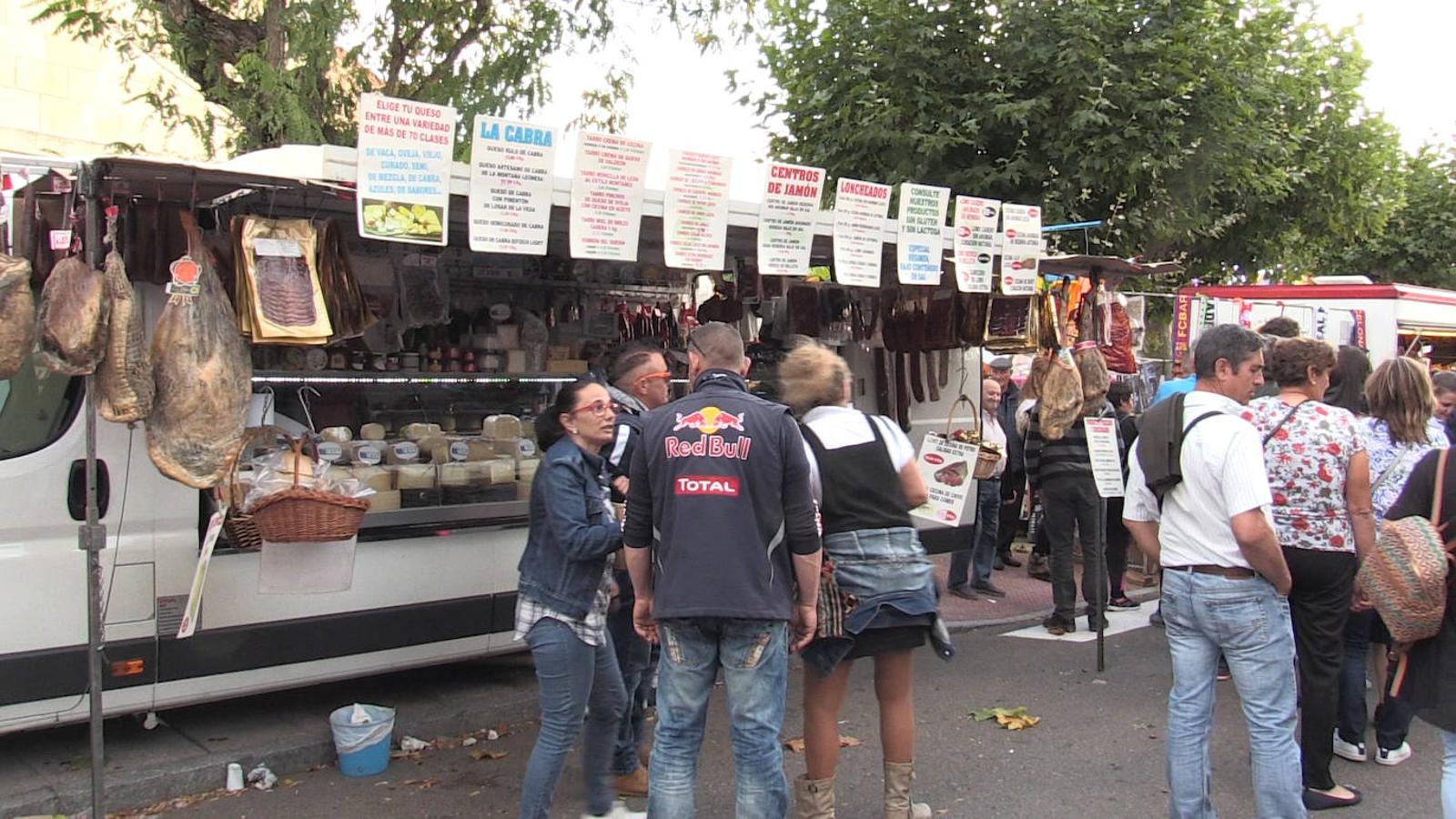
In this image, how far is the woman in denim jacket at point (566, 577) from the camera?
351 centimetres

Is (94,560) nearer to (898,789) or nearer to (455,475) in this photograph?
(455,475)

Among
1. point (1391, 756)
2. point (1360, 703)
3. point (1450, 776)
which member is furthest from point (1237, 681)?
point (1391, 756)

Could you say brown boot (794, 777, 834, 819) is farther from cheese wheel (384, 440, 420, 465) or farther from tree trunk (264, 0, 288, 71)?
tree trunk (264, 0, 288, 71)

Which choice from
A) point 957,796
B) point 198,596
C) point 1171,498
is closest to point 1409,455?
point 1171,498

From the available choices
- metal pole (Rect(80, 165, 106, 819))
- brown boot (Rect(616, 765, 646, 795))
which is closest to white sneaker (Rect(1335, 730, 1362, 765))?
brown boot (Rect(616, 765, 646, 795))

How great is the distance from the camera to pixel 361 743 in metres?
4.52

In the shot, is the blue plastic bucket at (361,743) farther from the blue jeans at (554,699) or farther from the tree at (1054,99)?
the tree at (1054,99)


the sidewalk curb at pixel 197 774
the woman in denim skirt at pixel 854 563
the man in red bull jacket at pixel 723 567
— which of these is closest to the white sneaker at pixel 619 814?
the woman in denim skirt at pixel 854 563

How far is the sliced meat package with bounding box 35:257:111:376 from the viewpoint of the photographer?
136 inches

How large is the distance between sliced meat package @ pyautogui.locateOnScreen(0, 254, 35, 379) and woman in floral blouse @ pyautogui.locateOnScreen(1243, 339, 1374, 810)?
13.4ft

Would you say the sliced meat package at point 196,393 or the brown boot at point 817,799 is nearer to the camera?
the brown boot at point 817,799

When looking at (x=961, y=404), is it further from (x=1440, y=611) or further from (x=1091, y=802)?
(x=1440, y=611)

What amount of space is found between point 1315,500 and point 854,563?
5.65ft

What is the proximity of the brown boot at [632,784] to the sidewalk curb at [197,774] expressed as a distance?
1107mm
